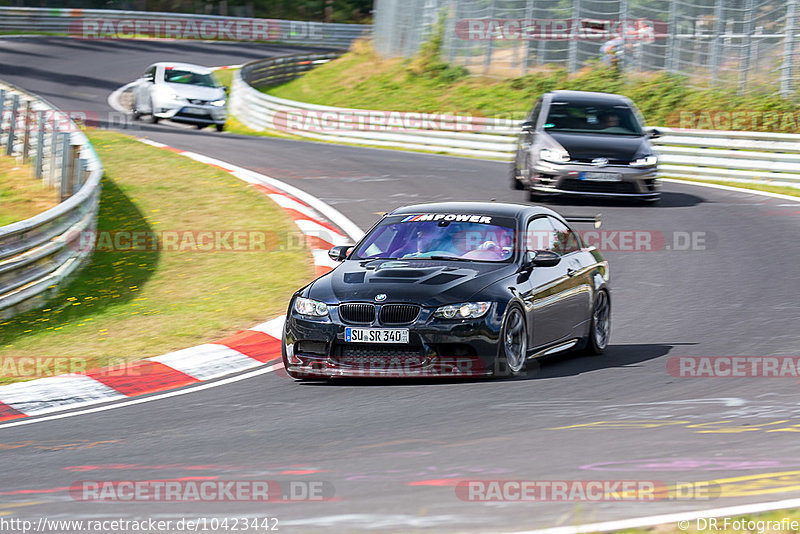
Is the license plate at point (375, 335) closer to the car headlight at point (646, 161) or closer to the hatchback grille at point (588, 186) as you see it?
the hatchback grille at point (588, 186)

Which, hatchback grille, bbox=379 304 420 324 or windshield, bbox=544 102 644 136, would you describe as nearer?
hatchback grille, bbox=379 304 420 324

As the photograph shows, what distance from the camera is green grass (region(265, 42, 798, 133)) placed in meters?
29.4

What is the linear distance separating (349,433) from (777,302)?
623cm

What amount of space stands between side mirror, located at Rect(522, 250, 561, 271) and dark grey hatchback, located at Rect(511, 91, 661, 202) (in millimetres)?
8719

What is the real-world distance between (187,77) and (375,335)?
80.1 ft

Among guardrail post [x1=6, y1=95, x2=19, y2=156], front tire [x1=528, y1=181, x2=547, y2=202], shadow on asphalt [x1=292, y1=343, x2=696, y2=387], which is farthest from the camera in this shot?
guardrail post [x1=6, y1=95, x2=19, y2=156]

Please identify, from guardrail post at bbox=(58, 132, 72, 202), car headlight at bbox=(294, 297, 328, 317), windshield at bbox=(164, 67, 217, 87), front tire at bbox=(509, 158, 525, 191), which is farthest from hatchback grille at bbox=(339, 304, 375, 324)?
windshield at bbox=(164, 67, 217, 87)

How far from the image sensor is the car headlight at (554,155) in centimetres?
1814

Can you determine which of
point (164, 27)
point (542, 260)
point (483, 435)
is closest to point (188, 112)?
point (542, 260)

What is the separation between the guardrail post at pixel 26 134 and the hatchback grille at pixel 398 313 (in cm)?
1182

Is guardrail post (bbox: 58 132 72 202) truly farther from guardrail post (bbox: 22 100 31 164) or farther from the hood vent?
the hood vent

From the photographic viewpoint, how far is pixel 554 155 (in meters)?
18.2

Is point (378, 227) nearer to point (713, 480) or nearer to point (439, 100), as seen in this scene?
point (713, 480)

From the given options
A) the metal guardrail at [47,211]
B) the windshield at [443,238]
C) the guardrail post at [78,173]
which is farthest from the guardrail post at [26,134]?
the windshield at [443,238]
